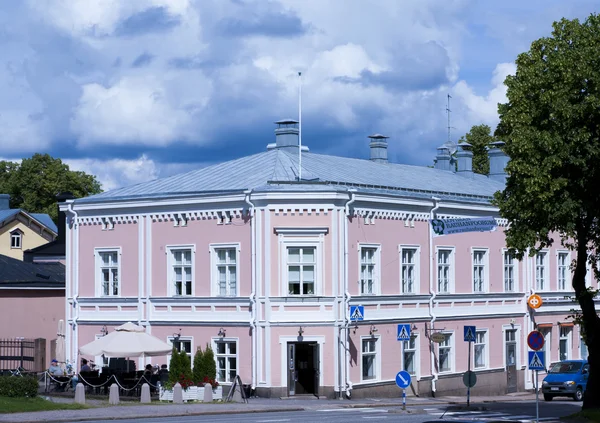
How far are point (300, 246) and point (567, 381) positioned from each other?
39.6ft

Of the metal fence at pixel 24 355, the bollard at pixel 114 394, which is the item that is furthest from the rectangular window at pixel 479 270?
the bollard at pixel 114 394

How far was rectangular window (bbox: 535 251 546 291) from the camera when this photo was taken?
53.2m

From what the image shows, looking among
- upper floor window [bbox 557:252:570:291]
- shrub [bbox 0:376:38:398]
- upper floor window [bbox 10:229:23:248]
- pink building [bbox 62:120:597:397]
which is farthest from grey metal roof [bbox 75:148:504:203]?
upper floor window [bbox 10:229:23:248]

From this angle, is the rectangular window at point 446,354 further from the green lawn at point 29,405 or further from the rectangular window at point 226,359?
the green lawn at point 29,405

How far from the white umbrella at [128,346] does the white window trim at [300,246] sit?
180 inches

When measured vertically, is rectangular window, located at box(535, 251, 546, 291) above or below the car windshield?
above

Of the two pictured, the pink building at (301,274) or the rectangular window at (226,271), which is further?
the rectangular window at (226,271)

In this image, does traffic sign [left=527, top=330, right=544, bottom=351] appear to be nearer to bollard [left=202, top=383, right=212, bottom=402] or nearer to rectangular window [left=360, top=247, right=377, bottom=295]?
bollard [left=202, top=383, right=212, bottom=402]

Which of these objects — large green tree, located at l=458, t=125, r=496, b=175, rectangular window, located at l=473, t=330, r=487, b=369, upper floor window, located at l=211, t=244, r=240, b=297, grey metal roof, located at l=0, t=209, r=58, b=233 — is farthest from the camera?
grey metal roof, located at l=0, t=209, r=58, b=233

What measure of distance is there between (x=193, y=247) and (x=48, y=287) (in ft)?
37.1

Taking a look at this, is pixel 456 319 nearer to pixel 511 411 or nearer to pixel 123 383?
pixel 511 411

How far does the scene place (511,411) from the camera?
37.0 meters

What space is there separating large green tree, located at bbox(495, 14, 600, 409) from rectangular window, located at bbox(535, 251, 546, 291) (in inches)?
936

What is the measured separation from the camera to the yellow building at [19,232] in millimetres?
88438
